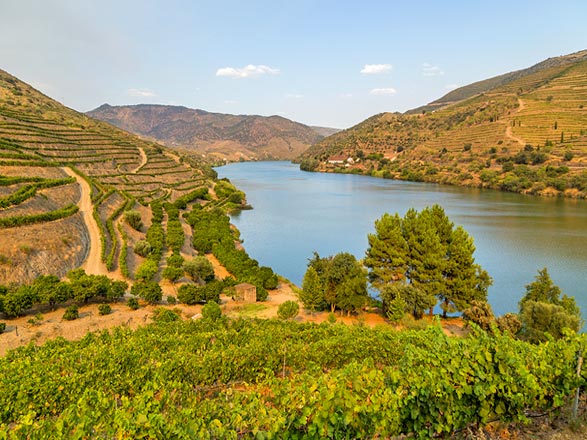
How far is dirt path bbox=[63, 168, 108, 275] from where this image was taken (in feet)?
105

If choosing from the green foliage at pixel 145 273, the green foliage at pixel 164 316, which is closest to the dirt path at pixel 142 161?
the green foliage at pixel 145 273

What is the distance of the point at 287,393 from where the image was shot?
816cm

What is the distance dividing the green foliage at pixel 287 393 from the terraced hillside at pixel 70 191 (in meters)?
20.8

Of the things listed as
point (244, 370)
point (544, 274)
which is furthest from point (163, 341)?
point (544, 274)

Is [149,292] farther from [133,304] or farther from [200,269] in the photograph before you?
[200,269]

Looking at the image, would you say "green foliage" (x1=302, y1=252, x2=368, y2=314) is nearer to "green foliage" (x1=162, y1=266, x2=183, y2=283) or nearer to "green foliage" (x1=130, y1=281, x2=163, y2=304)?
"green foliage" (x1=130, y1=281, x2=163, y2=304)

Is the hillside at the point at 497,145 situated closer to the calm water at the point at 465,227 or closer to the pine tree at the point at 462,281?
the calm water at the point at 465,227

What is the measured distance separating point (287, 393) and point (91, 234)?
3729 centimetres

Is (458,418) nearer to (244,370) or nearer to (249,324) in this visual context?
(244,370)

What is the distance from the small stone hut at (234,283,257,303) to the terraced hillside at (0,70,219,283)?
35.4 ft

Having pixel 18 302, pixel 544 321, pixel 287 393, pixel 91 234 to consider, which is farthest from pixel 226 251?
pixel 287 393

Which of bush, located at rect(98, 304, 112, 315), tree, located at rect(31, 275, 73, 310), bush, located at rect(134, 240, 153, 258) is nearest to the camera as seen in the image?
tree, located at rect(31, 275, 73, 310)

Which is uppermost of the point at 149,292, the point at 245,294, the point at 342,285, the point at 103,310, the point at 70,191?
the point at 70,191

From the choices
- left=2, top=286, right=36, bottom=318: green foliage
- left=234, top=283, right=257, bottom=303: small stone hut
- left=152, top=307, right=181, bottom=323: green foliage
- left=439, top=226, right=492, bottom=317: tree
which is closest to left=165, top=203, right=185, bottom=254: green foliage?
left=234, top=283, right=257, bottom=303: small stone hut
